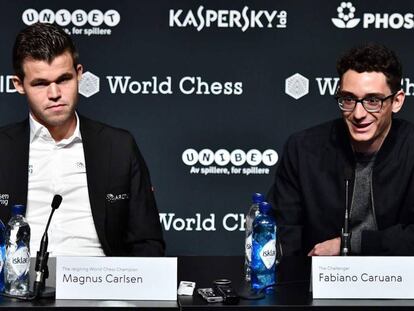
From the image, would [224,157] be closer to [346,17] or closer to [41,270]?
[346,17]

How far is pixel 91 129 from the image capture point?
107 inches

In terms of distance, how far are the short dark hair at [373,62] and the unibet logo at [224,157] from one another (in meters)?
1.18

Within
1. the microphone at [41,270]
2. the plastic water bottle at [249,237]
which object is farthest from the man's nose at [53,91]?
the plastic water bottle at [249,237]

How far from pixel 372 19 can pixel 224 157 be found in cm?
100

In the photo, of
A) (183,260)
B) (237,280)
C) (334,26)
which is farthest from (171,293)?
(334,26)

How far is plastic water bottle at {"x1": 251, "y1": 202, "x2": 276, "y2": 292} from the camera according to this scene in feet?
6.75

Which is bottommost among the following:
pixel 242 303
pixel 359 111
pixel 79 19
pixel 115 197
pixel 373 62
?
pixel 242 303

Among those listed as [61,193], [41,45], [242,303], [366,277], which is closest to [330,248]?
[366,277]

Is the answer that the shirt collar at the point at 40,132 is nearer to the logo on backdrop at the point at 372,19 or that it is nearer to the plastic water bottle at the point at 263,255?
the plastic water bottle at the point at 263,255

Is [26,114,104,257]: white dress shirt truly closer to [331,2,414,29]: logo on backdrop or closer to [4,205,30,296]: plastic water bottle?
[4,205,30,296]: plastic water bottle

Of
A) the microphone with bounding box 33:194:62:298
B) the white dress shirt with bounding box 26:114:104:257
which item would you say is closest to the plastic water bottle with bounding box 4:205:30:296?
the microphone with bounding box 33:194:62:298

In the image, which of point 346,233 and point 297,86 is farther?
point 297,86

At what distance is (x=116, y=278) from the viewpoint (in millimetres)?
1897

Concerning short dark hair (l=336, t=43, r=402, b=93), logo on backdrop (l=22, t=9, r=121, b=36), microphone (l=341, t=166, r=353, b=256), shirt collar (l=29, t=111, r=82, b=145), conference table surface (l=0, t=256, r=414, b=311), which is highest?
logo on backdrop (l=22, t=9, r=121, b=36)
